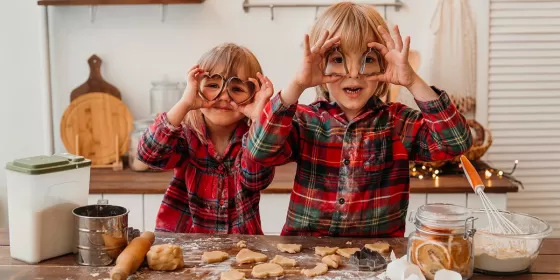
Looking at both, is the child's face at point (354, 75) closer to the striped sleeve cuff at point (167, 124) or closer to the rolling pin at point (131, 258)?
the striped sleeve cuff at point (167, 124)

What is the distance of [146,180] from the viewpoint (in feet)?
9.61

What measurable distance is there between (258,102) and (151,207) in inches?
44.6

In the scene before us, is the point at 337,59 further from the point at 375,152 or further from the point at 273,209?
the point at 273,209

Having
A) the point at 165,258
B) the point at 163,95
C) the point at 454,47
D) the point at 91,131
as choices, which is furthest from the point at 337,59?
the point at 91,131

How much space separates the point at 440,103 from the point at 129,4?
1.84 metres

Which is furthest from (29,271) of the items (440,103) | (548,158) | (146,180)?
(548,158)

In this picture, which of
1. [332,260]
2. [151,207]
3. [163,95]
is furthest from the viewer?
[163,95]

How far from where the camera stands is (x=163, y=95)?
3.23 metres

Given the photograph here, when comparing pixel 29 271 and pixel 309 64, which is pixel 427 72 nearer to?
pixel 309 64

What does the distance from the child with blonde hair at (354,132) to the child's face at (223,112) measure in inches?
5.4

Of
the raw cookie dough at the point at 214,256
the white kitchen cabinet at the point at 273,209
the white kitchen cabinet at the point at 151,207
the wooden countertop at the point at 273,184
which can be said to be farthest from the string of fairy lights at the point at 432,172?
the raw cookie dough at the point at 214,256

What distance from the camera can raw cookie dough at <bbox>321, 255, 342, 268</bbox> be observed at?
1.51 m

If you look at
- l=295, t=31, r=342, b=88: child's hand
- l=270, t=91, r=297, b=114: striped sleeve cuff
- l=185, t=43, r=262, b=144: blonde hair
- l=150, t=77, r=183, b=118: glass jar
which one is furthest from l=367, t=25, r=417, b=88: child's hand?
l=150, t=77, r=183, b=118: glass jar

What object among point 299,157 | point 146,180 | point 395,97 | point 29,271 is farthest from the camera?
point 395,97
